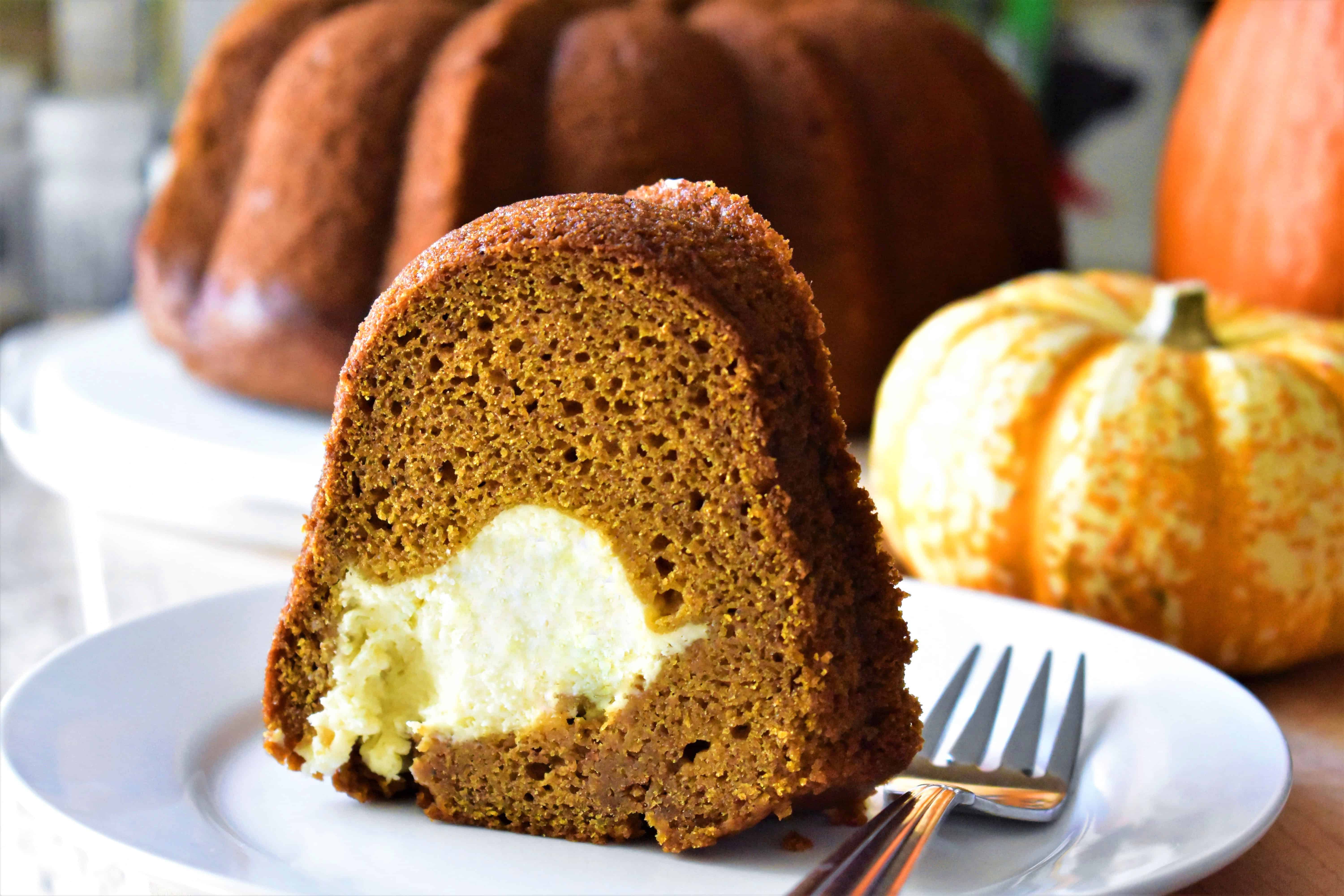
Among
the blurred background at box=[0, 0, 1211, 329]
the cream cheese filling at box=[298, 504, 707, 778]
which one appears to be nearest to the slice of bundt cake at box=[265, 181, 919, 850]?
the cream cheese filling at box=[298, 504, 707, 778]

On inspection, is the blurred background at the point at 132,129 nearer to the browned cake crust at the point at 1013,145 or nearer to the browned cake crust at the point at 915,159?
the browned cake crust at the point at 1013,145

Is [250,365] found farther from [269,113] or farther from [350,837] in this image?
[350,837]

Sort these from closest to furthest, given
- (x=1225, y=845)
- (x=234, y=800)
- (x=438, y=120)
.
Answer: (x=1225, y=845) → (x=234, y=800) → (x=438, y=120)

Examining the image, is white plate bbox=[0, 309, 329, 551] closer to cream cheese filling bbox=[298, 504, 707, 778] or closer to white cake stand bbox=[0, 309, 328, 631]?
white cake stand bbox=[0, 309, 328, 631]

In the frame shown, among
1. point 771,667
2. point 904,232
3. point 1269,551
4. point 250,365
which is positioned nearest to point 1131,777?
point 771,667

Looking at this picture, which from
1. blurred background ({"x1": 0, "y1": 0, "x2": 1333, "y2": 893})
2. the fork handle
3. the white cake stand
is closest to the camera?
the fork handle

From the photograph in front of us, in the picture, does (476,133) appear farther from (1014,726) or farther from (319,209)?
(1014,726)

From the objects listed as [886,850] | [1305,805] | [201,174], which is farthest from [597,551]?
[201,174]
